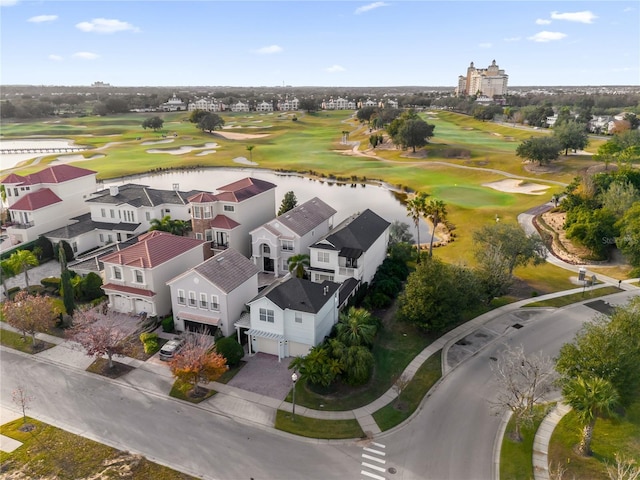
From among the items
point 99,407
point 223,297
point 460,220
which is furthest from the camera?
point 460,220

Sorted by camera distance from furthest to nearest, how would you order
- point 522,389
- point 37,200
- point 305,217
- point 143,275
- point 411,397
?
point 37,200, point 305,217, point 143,275, point 411,397, point 522,389

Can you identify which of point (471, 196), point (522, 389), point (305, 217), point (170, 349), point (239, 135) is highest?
point (239, 135)

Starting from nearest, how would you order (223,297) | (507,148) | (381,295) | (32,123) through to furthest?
(223,297)
(381,295)
(507,148)
(32,123)

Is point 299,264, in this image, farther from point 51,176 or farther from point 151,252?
Answer: point 51,176

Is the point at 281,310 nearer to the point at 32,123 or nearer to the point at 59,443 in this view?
the point at 59,443

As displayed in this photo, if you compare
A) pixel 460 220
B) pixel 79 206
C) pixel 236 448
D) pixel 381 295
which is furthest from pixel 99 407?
pixel 460 220

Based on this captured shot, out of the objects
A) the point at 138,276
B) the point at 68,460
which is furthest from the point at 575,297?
the point at 68,460

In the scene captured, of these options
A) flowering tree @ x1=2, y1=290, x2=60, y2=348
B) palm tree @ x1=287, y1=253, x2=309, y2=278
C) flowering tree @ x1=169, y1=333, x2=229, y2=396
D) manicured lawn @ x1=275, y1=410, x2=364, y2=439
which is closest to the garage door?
flowering tree @ x1=169, y1=333, x2=229, y2=396

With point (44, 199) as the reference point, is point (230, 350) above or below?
below
